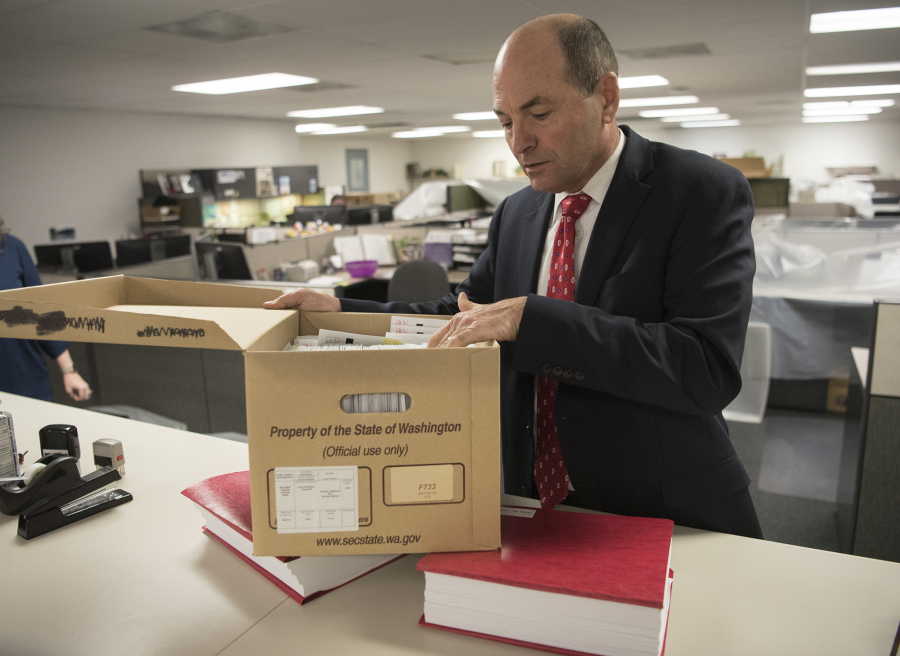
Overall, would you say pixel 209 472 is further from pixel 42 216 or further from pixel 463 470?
pixel 42 216

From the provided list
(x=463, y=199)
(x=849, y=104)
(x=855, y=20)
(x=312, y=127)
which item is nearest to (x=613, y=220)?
(x=855, y=20)

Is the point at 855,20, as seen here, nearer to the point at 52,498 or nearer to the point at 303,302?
the point at 303,302

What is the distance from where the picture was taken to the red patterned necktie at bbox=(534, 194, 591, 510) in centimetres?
116

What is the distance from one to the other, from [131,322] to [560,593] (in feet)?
2.08

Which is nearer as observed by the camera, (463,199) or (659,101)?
(463,199)

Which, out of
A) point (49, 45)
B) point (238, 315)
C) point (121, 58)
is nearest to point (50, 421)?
point (238, 315)

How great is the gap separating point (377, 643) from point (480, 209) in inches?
256

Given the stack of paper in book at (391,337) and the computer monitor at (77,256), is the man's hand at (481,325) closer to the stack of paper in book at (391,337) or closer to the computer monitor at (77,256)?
the stack of paper in book at (391,337)

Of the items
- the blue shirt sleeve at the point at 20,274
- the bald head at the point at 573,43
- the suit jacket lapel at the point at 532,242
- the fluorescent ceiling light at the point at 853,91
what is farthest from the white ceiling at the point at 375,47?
the bald head at the point at 573,43

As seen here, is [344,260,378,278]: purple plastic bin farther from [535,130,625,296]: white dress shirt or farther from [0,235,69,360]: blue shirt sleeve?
[535,130,625,296]: white dress shirt

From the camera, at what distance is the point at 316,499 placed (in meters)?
0.74

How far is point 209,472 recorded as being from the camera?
1283 mm

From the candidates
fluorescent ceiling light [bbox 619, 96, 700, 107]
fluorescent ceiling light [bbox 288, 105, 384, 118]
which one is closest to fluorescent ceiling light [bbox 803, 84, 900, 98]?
fluorescent ceiling light [bbox 619, 96, 700, 107]

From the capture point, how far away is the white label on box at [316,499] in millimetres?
733
